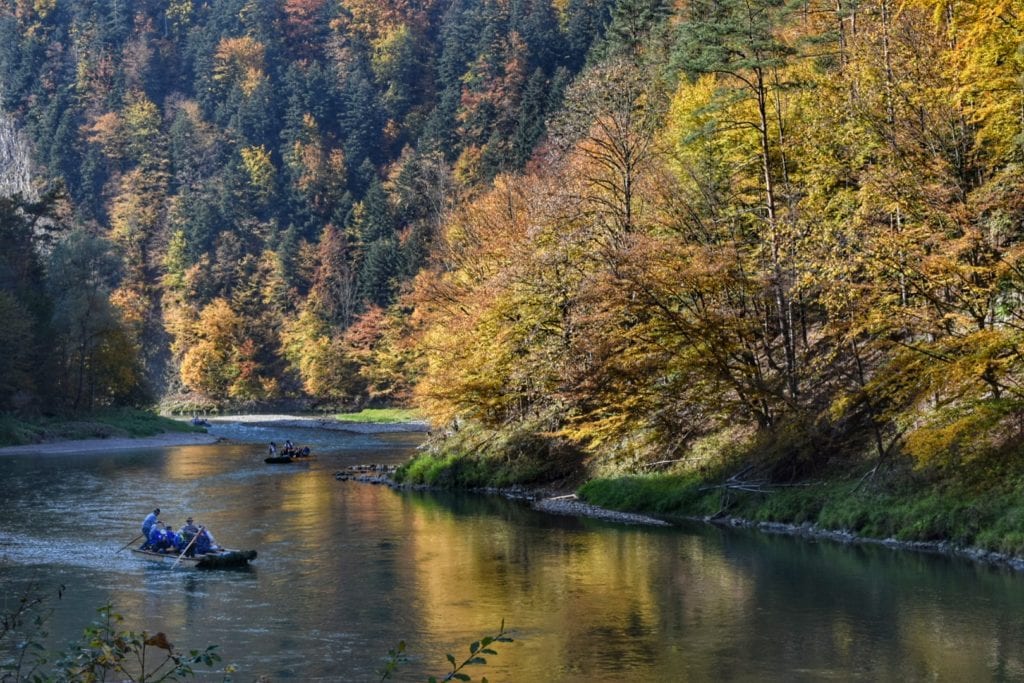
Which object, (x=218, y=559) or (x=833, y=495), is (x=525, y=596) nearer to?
(x=218, y=559)

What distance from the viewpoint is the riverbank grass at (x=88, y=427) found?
68938 mm

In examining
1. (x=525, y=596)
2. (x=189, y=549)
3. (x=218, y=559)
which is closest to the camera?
(x=525, y=596)

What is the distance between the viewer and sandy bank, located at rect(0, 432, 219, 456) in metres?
66.4

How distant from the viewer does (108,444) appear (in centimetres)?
7312

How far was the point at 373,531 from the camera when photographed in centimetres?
Result: 3544

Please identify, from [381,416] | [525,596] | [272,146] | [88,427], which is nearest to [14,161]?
[272,146]

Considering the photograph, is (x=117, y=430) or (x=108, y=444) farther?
(x=117, y=430)

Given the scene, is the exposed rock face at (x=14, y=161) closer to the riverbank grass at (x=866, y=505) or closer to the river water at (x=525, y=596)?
the river water at (x=525, y=596)

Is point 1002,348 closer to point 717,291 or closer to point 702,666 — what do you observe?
point 717,291

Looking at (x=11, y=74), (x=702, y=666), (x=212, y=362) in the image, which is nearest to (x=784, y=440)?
(x=702, y=666)

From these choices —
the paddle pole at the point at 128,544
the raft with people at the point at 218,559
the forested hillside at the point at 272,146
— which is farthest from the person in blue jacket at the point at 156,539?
the forested hillside at the point at 272,146

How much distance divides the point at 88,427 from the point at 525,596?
57105 millimetres

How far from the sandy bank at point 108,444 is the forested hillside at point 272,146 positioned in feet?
26.3

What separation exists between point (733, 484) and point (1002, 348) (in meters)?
10.5
